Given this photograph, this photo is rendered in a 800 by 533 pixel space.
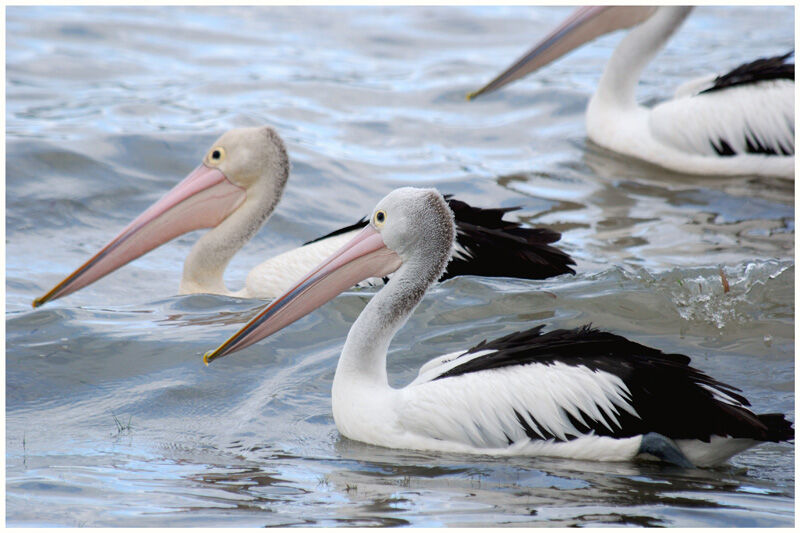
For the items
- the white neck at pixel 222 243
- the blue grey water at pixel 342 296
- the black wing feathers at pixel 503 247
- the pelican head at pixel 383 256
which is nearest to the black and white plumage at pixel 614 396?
the blue grey water at pixel 342 296

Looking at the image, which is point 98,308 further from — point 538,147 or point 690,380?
point 538,147

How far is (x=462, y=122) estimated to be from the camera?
32.7 feet

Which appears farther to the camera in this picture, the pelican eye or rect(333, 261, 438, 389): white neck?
the pelican eye

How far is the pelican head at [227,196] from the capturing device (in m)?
6.02

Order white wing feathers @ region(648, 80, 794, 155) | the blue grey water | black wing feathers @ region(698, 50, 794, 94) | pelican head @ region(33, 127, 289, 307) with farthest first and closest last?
1. white wing feathers @ region(648, 80, 794, 155)
2. black wing feathers @ region(698, 50, 794, 94)
3. pelican head @ region(33, 127, 289, 307)
4. the blue grey water

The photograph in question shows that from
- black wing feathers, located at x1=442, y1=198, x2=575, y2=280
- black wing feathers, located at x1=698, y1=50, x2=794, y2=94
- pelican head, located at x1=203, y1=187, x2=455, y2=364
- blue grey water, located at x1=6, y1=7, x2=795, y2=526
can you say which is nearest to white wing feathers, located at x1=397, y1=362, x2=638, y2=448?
blue grey water, located at x1=6, y1=7, x2=795, y2=526

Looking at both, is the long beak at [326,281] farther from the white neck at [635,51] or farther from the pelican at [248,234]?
the white neck at [635,51]

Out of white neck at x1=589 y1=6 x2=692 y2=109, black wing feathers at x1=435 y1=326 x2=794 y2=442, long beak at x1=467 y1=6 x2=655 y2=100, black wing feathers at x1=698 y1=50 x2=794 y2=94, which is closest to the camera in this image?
black wing feathers at x1=435 y1=326 x2=794 y2=442

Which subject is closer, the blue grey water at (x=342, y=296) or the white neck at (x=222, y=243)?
the blue grey water at (x=342, y=296)

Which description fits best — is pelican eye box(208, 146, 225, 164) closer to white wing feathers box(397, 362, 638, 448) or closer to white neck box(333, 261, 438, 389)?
white neck box(333, 261, 438, 389)

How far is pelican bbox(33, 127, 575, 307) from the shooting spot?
539cm

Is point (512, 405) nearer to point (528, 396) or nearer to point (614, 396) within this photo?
point (528, 396)

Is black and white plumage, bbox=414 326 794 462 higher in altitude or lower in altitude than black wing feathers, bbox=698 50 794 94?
lower

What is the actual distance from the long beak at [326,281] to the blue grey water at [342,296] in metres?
0.34
